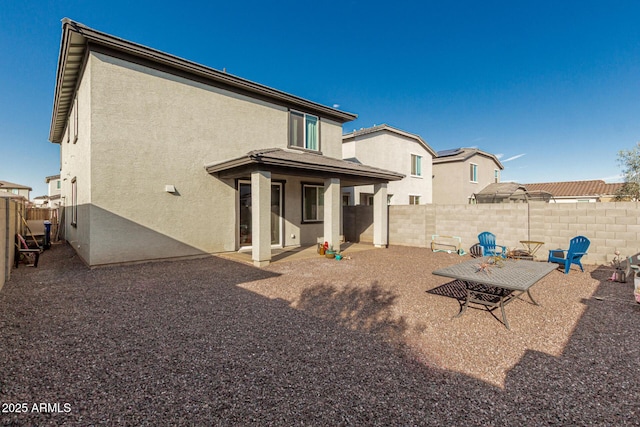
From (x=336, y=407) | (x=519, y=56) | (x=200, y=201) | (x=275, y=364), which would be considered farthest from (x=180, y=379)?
(x=519, y=56)

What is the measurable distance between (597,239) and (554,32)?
861cm

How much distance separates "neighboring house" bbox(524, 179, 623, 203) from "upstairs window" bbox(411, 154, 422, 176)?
1408 cm

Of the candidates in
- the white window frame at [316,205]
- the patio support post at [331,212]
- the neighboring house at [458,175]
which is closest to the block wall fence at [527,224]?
the white window frame at [316,205]

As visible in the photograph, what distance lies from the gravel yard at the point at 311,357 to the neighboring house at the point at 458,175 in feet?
60.3

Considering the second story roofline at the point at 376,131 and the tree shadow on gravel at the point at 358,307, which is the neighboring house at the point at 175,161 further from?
the second story roofline at the point at 376,131

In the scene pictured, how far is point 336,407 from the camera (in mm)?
2445

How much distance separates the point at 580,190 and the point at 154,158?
39.5 metres

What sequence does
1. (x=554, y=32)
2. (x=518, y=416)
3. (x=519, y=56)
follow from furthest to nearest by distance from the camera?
(x=519, y=56)
(x=554, y=32)
(x=518, y=416)

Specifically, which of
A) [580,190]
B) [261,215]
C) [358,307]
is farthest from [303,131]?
[580,190]

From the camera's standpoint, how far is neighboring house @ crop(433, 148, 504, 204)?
23594 millimetres

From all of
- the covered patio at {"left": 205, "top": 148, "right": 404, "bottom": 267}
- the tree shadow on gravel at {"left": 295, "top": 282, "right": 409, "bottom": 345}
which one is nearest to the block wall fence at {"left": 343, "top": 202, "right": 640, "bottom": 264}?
the covered patio at {"left": 205, "top": 148, "right": 404, "bottom": 267}

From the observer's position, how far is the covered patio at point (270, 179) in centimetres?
820

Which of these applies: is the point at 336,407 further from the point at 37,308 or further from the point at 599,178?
the point at 599,178

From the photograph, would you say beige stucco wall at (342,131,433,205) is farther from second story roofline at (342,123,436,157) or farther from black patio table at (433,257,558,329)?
black patio table at (433,257,558,329)
